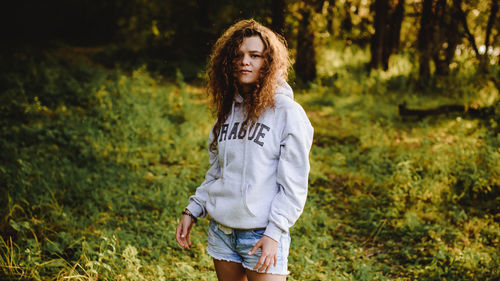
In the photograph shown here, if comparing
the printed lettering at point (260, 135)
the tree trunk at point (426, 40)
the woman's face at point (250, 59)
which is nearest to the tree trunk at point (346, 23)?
the tree trunk at point (426, 40)

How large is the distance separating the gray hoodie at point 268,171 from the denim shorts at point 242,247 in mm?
64

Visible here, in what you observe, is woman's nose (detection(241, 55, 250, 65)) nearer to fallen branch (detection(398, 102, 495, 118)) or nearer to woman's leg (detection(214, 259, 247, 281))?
woman's leg (detection(214, 259, 247, 281))

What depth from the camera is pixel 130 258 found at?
353cm

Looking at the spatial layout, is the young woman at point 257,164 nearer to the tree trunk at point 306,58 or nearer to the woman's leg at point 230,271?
the woman's leg at point 230,271

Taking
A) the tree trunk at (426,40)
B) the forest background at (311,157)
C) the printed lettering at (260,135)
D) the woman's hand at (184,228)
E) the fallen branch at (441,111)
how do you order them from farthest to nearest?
the tree trunk at (426,40), the fallen branch at (441,111), the forest background at (311,157), the woman's hand at (184,228), the printed lettering at (260,135)

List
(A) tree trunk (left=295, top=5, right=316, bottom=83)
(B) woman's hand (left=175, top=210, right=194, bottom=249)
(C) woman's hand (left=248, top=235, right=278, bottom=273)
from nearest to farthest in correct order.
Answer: (C) woman's hand (left=248, top=235, right=278, bottom=273), (B) woman's hand (left=175, top=210, right=194, bottom=249), (A) tree trunk (left=295, top=5, right=316, bottom=83)

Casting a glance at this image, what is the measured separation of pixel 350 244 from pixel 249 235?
8.86 feet

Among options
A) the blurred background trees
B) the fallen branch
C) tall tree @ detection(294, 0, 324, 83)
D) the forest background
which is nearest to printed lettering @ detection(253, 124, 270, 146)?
the forest background

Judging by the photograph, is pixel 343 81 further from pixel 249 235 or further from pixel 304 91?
pixel 249 235

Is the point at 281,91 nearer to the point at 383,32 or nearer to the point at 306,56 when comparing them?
the point at 306,56

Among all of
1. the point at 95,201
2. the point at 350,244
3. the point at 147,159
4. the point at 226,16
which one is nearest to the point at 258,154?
the point at 350,244

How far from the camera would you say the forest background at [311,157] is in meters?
3.80

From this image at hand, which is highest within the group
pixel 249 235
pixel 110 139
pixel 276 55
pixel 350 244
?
pixel 276 55

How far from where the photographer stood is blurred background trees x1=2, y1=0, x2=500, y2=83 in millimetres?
9516
